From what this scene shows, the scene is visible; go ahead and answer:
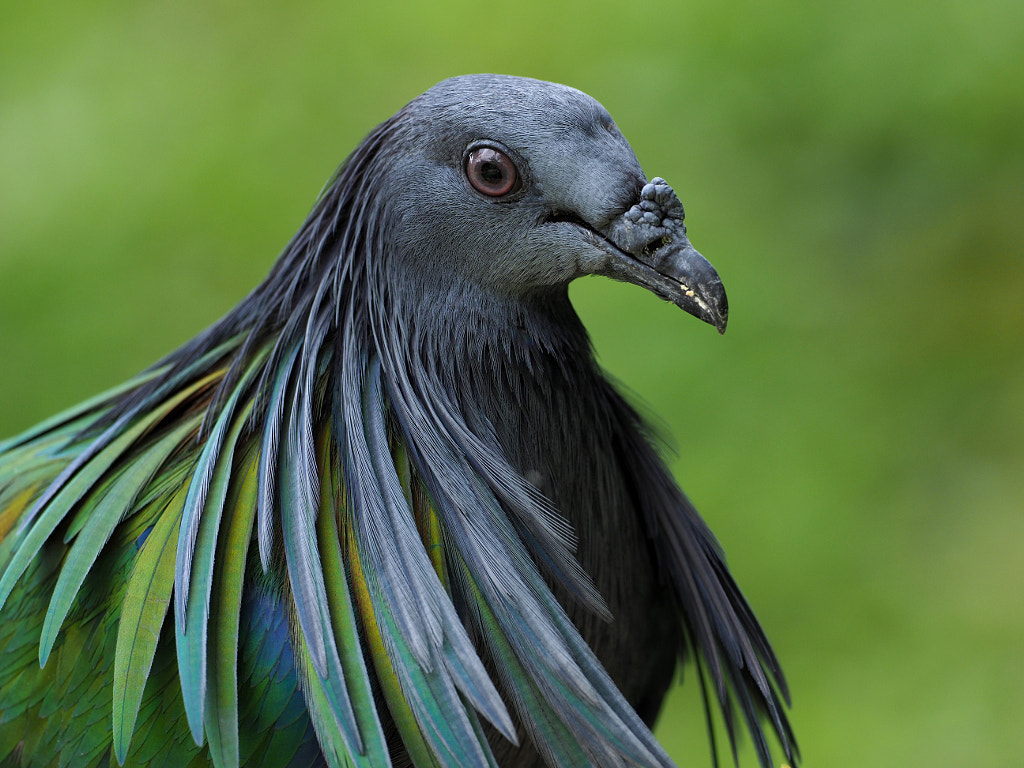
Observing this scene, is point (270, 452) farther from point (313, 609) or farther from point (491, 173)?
point (491, 173)

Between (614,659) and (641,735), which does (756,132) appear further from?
(641,735)

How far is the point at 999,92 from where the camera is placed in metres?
3.71

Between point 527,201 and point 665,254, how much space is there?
0.20 metres

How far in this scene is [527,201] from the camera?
1.46 metres

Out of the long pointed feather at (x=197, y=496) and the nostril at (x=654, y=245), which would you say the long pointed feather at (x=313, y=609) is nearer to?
the long pointed feather at (x=197, y=496)

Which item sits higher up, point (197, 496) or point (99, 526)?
point (197, 496)

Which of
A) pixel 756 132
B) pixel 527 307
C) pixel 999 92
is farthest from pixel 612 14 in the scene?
pixel 527 307

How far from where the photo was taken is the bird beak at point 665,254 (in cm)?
139

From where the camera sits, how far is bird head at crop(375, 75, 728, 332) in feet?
4.62

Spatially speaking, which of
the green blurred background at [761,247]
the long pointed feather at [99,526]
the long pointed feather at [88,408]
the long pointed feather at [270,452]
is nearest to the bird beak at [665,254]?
the long pointed feather at [270,452]

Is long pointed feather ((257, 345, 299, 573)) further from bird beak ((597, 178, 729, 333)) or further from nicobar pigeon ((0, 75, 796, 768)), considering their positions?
bird beak ((597, 178, 729, 333))

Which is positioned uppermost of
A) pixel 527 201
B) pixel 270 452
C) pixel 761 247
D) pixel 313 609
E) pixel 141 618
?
pixel 761 247

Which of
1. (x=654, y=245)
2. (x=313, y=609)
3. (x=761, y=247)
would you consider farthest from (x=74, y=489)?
(x=761, y=247)

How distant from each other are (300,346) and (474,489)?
1.11 ft
